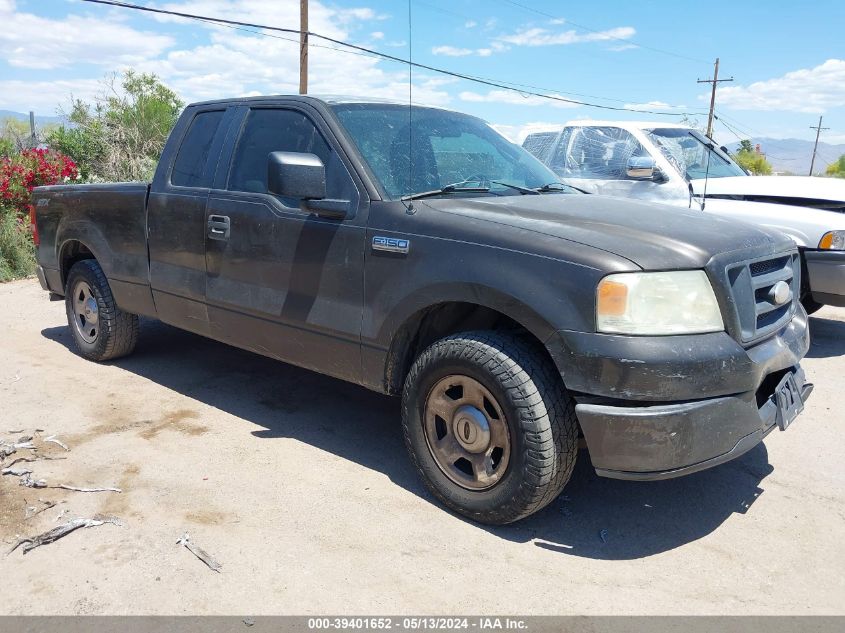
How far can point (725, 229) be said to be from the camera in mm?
3387

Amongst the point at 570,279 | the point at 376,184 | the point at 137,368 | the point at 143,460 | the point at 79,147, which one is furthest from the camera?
the point at 79,147

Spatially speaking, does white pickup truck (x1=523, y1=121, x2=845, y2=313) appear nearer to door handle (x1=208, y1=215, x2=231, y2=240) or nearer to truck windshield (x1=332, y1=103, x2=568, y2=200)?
truck windshield (x1=332, y1=103, x2=568, y2=200)

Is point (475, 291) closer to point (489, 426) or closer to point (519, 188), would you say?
point (489, 426)

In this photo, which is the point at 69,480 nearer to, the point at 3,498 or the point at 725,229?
the point at 3,498

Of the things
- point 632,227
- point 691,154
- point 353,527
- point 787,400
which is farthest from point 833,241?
point 353,527

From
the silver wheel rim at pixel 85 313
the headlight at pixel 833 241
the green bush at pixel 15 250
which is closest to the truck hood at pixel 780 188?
the headlight at pixel 833 241

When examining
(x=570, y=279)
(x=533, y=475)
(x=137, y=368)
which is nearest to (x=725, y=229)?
(x=570, y=279)

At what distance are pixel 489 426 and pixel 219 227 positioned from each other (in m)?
2.14

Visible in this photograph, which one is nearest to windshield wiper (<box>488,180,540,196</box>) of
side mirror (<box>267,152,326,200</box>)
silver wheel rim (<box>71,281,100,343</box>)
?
side mirror (<box>267,152,326,200</box>)

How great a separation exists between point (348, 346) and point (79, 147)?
1543 centimetres

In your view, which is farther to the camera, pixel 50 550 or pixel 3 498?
pixel 3 498

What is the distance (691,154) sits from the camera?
25.1 feet

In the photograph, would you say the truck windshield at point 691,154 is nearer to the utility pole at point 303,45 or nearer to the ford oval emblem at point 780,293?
the ford oval emblem at point 780,293

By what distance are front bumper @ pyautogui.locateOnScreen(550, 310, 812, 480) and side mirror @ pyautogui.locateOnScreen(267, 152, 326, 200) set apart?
1.47 metres
